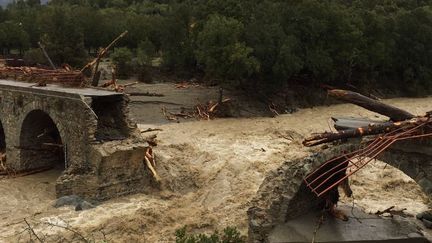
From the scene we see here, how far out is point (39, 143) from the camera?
22.0 m

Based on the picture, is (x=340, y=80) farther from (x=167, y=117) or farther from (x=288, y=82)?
(x=167, y=117)

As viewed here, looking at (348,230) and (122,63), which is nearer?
(348,230)

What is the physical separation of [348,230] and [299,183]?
7.40 ft

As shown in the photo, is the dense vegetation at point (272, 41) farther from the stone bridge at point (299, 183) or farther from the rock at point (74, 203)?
the stone bridge at point (299, 183)

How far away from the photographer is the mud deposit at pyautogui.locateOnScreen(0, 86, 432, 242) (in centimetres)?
1546

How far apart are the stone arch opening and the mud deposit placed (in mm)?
842

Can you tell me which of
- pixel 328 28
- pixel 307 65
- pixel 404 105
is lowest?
pixel 404 105

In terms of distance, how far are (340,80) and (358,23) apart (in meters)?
4.66

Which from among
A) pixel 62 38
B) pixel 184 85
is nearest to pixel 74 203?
pixel 184 85

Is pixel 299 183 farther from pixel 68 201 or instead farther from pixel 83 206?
pixel 68 201

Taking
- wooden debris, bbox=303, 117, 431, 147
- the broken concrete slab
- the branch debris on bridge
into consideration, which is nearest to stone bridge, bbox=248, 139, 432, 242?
the broken concrete slab

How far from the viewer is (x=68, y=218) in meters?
15.8

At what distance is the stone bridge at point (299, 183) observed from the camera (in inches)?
441

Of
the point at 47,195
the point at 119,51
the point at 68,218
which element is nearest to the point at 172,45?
the point at 119,51
